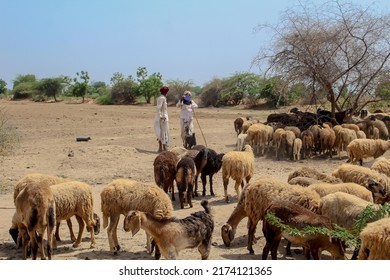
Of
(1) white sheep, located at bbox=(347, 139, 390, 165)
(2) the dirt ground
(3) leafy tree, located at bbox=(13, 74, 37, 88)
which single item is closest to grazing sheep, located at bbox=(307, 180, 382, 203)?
(2) the dirt ground

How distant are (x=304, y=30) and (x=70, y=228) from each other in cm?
1373

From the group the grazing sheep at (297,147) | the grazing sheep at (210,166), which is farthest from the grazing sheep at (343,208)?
the grazing sheep at (297,147)

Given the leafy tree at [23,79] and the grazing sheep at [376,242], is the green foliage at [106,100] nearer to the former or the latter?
the leafy tree at [23,79]

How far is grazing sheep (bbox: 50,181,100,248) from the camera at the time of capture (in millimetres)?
7426

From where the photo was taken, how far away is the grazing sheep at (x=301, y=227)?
605cm

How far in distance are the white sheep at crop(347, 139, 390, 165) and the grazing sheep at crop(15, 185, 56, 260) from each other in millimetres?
8978

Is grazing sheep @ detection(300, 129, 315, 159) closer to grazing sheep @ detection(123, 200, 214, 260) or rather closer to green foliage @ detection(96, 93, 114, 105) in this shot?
grazing sheep @ detection(123, 200, 214, 260)

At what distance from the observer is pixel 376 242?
484 centimetres

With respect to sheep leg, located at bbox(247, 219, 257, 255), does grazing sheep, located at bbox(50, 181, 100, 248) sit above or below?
above

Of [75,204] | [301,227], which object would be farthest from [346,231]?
[75,204]

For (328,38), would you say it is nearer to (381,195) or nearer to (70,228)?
(381,195)

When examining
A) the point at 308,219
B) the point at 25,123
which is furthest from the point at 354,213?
the point at 25,123

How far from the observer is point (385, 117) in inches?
767

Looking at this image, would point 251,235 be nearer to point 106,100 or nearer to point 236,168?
point 236,168
